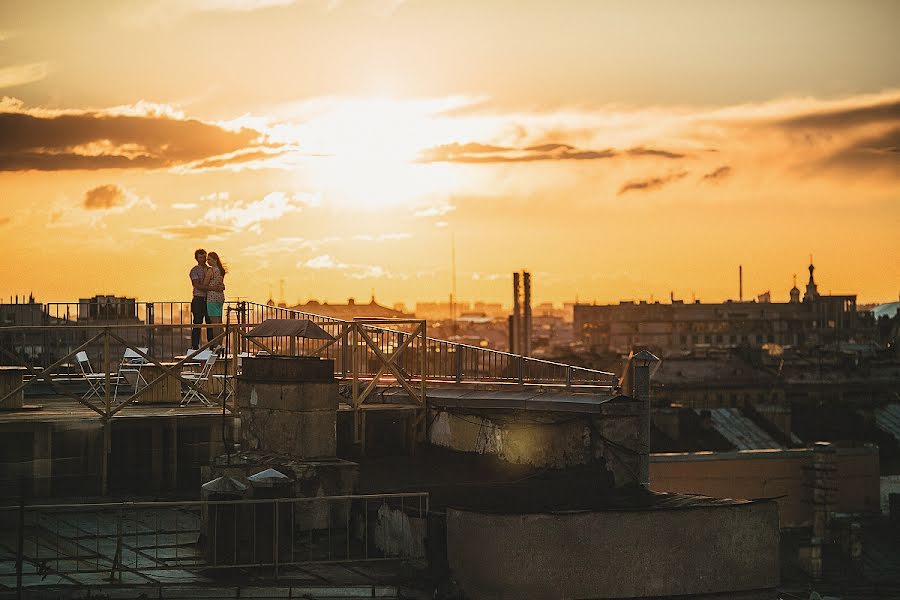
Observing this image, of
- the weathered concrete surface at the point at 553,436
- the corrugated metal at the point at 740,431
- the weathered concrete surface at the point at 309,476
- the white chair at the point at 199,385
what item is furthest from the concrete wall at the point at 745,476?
the weathered concrete surface at the point at 309,476

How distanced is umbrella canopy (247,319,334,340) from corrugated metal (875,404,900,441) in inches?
2558

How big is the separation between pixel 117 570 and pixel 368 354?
856 cm

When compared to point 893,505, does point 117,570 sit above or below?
above

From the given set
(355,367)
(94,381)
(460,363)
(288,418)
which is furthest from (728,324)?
(288,418)

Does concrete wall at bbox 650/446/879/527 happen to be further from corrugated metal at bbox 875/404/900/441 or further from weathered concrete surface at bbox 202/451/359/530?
weathered concrete surface at bbox 202/451/359/530

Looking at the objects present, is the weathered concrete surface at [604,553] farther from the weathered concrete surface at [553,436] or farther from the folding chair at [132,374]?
the folding chair at [132,374]

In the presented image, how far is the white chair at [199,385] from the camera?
65.3ft

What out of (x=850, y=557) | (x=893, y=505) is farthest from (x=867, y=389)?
(x=850, y=557)

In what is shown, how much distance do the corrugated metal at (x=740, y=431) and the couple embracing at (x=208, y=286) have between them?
46.7 meters

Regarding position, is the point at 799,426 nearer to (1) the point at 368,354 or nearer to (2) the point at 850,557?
(2) the point at 850,557

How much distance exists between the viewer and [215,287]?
2309 cm

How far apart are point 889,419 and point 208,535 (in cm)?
7122

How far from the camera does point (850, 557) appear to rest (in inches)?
1935

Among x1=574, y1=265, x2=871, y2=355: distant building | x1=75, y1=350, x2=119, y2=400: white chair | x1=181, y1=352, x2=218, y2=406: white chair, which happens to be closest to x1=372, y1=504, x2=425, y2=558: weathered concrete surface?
x1=181, y1=352, x2=218, y2=406: white chair
